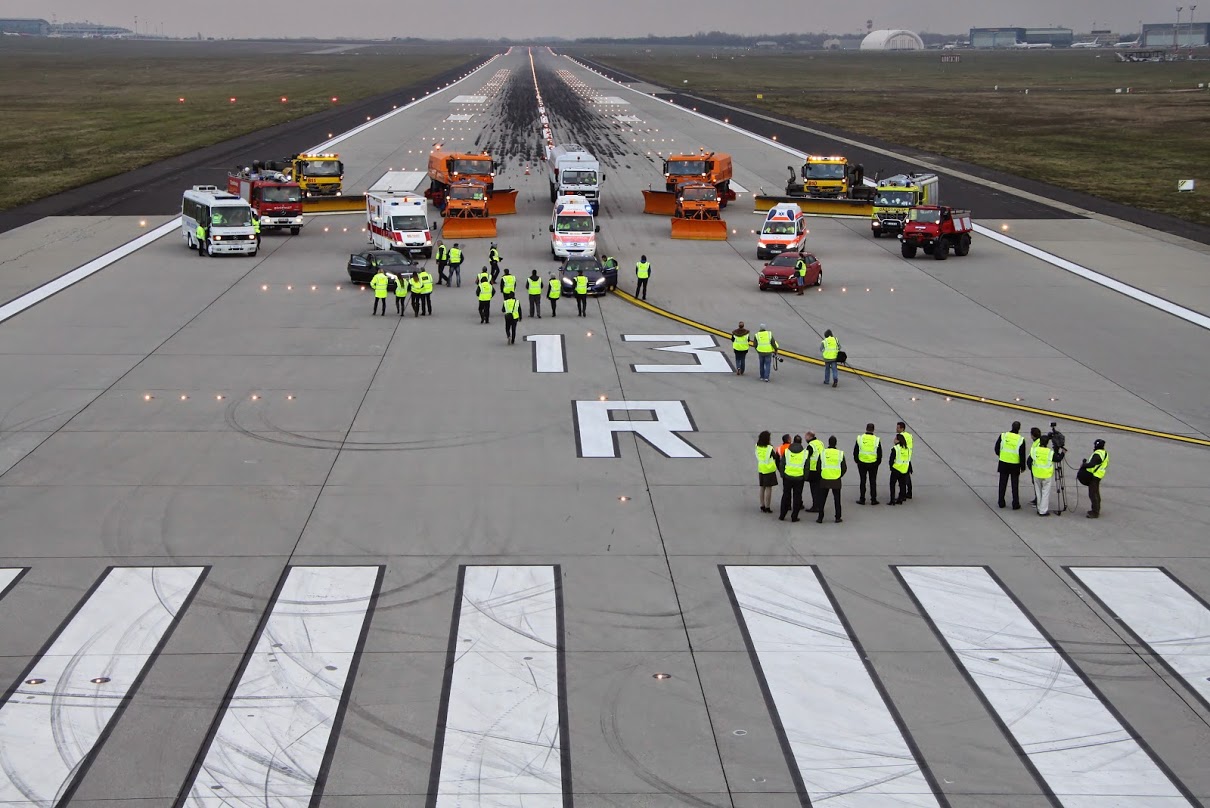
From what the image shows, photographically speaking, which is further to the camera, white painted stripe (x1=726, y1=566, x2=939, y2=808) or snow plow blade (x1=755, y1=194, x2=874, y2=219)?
snow plow blade (x1=755, y1=194, x2=874, y2=219)

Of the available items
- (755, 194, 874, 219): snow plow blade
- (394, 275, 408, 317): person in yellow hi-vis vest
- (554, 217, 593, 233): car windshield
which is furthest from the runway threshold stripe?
(755, 194, 874, 219): snow plow blade

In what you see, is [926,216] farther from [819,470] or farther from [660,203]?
[819,470]

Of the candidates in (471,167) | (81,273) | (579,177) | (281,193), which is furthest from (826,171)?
(81,273)

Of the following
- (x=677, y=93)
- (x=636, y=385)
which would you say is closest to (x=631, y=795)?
(x=636, y=385)

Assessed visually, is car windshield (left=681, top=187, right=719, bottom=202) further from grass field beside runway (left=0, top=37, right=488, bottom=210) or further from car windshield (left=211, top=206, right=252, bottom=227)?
grass field beside runway (left=0, top=37, right=488, bottom=210)

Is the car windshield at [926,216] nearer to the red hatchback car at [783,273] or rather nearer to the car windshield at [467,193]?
the red hatchback car at [783,273]

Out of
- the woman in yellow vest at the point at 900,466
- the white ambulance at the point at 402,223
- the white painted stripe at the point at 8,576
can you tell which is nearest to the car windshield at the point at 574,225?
the white ambulance at the point at 402,223
